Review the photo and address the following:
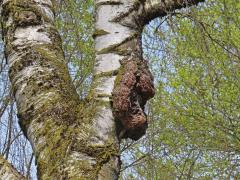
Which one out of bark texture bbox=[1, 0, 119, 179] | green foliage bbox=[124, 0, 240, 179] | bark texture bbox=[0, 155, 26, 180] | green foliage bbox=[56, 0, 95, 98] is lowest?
green foliage bbox=[124, 0, 240, 179]

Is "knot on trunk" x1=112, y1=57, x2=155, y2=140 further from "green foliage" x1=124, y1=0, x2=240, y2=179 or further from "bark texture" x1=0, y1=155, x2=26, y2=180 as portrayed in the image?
"green foliage" x1=124, y1=0, x2=240, y2=179

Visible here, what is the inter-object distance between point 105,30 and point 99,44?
63 mm

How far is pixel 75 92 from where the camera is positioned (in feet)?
6.46

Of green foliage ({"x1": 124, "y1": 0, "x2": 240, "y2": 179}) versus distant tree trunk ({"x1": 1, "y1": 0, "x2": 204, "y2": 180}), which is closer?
distant tree trunk ({"x1": 1, "y1": 0, "x2": 204, "y2": 180})

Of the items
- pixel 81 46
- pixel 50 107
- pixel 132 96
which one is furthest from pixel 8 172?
pixel 81 46

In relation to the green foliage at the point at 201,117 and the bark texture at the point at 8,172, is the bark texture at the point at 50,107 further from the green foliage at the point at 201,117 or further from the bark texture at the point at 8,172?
the green foliage at the point at 201,117

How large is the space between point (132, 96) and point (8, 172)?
523 millimetres

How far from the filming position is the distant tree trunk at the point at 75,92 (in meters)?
1.72

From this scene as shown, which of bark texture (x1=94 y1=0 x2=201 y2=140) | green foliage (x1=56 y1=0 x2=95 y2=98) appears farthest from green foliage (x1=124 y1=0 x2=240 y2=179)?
bark texture (x1=94 y1=0 x2=201 y2=140)

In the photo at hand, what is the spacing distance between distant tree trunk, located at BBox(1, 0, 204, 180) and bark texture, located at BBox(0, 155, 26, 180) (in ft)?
0.31

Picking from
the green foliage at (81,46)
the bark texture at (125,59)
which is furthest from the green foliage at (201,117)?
the bark texture at (125,59)

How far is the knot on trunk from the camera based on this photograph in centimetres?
181

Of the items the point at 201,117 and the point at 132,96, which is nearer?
the point at 132,96

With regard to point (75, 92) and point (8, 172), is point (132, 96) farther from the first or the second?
point (8, 172)
